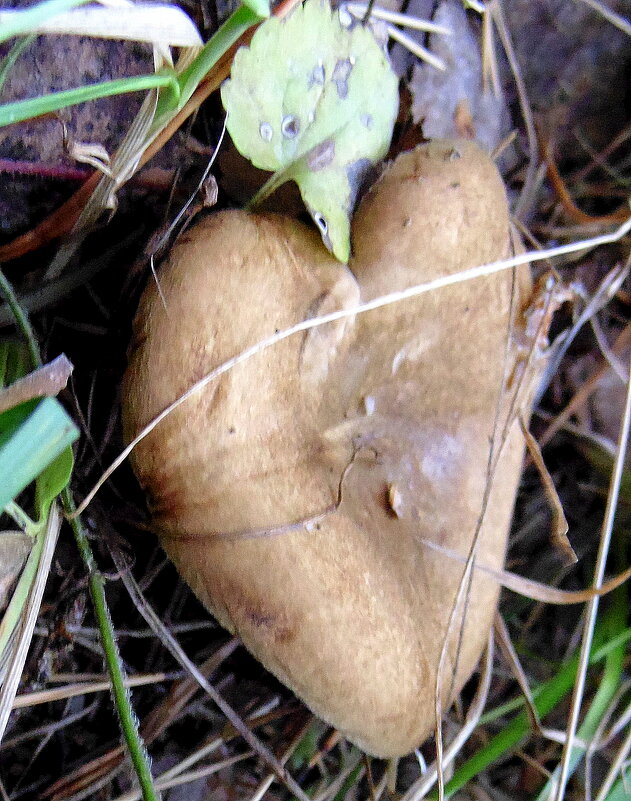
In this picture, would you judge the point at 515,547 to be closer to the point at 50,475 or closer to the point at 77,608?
the point at 77,608

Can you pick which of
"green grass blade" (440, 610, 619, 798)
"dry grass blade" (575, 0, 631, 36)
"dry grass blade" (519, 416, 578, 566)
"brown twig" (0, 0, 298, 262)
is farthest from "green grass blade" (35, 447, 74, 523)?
"dry grass blade" (575, 0, 631, 36)

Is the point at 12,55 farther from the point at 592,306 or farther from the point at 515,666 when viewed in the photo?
the point at 515,666

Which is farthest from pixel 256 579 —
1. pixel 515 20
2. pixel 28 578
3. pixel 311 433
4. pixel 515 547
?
pixel 515 20

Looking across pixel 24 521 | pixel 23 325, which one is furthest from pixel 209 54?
pixel 24 521

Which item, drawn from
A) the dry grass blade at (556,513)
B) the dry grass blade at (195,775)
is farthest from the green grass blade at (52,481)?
the dry grass blade at (556,513)

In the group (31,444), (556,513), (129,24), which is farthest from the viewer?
(556,513)

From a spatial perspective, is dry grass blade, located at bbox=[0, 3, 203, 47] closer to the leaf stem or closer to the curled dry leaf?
the curled dry leaf
